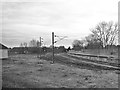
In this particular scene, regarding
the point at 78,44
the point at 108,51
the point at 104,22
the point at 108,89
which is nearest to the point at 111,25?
the point at 104,22

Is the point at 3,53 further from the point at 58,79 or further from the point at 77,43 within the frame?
the point at 77,43

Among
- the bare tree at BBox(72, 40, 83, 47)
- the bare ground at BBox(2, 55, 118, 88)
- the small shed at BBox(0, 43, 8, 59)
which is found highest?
the bare tree at BBox(72, 40, 83, 47)

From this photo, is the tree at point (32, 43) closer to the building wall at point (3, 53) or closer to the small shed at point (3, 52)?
the small shed at point (3, 52)

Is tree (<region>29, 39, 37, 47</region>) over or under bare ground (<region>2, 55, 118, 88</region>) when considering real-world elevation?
over

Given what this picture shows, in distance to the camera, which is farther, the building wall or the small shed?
the small shed

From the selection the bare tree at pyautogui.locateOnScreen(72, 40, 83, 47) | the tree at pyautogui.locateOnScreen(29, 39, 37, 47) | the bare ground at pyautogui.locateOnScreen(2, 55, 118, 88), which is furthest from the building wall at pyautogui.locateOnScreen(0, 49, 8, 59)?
the bare tree at pyautogui.locateOnScreen(72, 40, 83, 47)

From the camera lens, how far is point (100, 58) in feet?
113

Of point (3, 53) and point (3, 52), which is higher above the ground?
point (3, 52)

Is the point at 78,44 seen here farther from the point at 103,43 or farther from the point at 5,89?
the point at 5,89

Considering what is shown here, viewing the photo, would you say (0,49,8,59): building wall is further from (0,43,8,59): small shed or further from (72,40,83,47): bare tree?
(72,40,83,47): bare tree

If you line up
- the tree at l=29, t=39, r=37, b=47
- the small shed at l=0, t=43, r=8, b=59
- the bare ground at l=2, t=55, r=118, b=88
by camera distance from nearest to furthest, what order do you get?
the bare ground at l=2, t=55, r=118, b=88
the small shed at l=0, t=43, r=8, b=59
the tree at l=29, t=39, r=37, b=47

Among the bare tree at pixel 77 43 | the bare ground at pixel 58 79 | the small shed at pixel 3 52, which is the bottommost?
the bare ground at pixel 58 79

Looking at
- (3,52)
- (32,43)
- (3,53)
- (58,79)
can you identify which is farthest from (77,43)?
(58,79)

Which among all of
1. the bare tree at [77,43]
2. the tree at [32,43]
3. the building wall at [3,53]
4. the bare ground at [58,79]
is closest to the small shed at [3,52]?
the building wall at [3,53]
